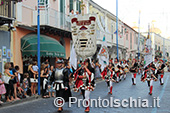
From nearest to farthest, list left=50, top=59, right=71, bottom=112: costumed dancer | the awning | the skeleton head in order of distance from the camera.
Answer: left=50, top=59, right=71, bottom=112: costumed dancer < the skeleton head < the awning

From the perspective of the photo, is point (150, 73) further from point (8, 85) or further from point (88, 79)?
point (8, 85)

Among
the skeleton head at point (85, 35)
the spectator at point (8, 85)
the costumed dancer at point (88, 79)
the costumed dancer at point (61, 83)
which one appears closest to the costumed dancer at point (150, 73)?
→ the skeleton head at point (85, 35)

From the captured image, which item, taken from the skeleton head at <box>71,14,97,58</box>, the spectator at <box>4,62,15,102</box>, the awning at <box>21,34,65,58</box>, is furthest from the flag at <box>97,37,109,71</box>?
the spectator at <box>4,62,15,102</box>

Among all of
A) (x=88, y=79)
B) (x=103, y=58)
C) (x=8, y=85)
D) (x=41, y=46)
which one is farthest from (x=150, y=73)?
(x=8, y=85)

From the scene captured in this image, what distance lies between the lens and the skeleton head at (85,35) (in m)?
10.5

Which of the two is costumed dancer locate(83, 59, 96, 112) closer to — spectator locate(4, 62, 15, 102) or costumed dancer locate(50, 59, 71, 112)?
costumed dancer locate(50, 59, 71, 112)

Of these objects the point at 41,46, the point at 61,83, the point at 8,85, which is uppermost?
the point at 41,46

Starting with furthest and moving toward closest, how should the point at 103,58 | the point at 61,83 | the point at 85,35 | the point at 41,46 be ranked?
the point at 41,46, the point at 103,58, the point at 85,35, the point at 61,83

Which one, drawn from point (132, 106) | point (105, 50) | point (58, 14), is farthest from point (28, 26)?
point (132, 106)

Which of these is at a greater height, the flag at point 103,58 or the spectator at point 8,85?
the flag at point 103,58

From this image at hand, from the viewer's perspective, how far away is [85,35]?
1063 cm

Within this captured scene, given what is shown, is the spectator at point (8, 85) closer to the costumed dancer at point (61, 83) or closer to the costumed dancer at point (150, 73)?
the costumed dancer at point (61, 83)

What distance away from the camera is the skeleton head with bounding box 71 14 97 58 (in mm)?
10508

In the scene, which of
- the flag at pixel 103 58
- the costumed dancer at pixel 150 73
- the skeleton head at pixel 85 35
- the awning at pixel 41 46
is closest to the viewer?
the skeleton head at pixel 85 35
